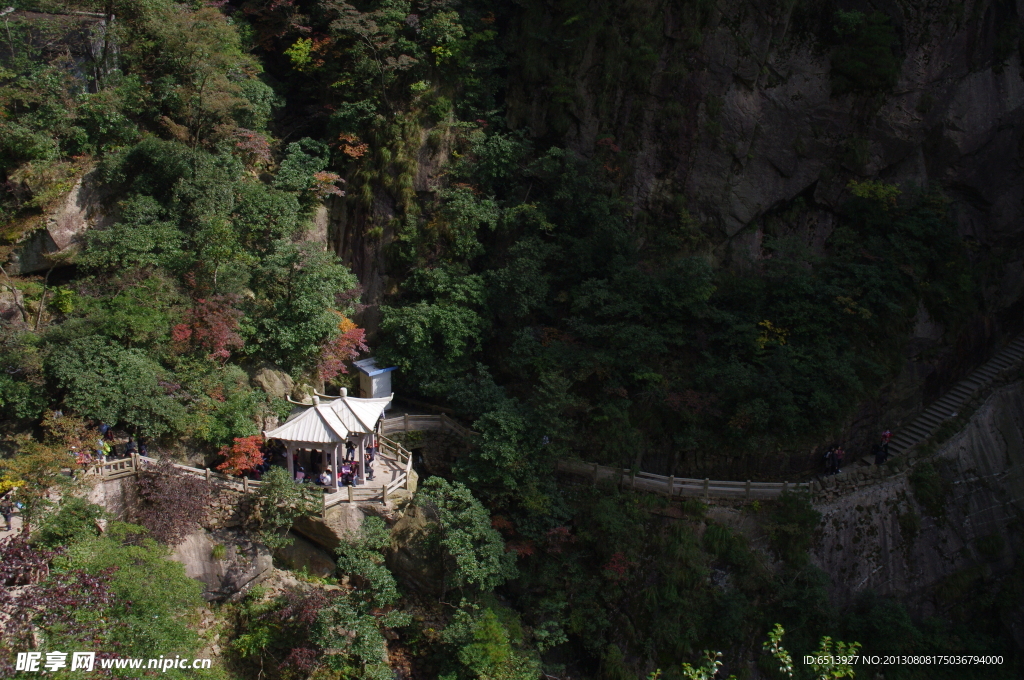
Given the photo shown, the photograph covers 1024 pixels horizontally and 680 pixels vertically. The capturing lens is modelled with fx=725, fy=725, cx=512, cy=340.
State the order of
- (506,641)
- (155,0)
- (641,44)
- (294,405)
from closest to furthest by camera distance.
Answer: (506,641) → (294,405) → (155,0) → (641,44)

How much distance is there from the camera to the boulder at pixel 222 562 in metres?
18.5

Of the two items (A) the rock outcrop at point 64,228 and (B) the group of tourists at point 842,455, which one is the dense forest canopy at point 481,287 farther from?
(B) the group of tourists at point 842,455

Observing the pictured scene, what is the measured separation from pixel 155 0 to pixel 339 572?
18548 millimetres

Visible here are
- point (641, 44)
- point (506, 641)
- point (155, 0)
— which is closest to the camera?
point (506, 641)

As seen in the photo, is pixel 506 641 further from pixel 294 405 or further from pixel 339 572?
pixel 294 405

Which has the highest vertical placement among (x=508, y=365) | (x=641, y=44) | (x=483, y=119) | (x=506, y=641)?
(x=641, y=44)

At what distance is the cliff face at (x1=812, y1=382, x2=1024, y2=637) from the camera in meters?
21.0

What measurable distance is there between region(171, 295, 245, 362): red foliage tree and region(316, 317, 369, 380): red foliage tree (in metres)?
2.69

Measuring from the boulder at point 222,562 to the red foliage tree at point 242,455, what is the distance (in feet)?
5.50

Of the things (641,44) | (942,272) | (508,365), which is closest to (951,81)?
(942,272)

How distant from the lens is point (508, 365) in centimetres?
2383

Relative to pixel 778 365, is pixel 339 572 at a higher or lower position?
lower

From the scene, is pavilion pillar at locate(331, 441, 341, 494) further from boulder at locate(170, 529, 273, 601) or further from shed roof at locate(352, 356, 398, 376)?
shed roof at locate(352, 356, 398, 376)

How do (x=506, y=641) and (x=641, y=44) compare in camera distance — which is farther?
(x=641, y=44)
